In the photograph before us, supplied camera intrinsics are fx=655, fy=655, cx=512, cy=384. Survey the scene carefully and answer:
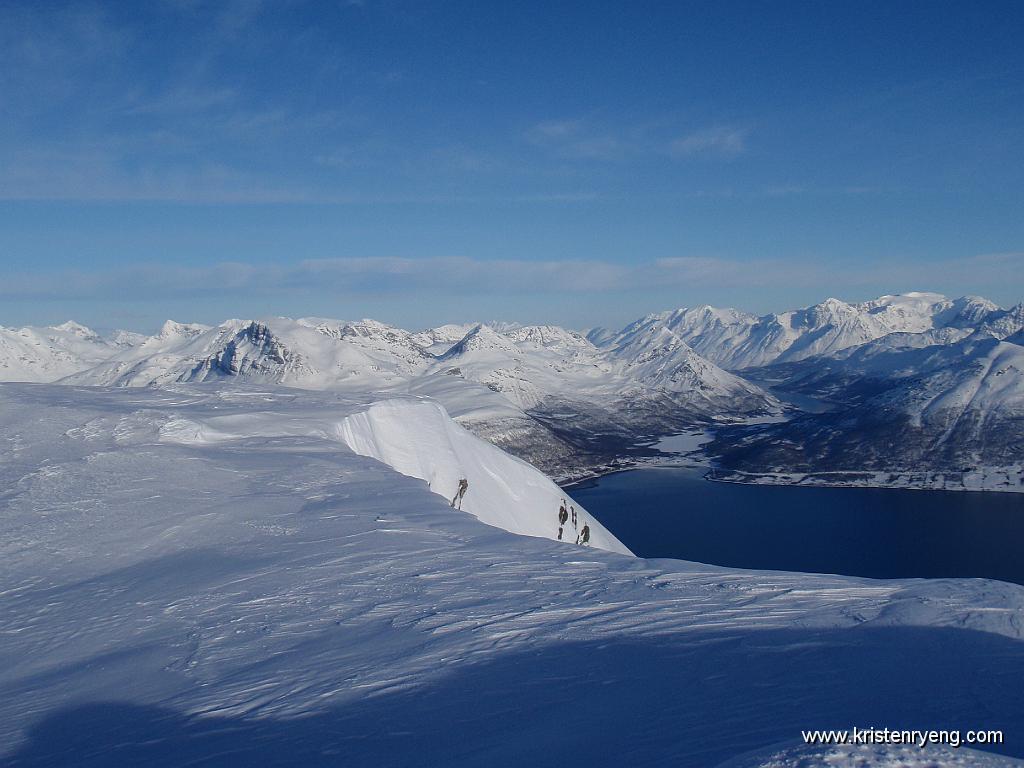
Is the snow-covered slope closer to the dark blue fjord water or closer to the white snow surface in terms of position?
the dark blue fjord water

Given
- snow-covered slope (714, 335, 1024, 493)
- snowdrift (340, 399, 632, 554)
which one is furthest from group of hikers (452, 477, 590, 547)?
snow-covered slope (714, 335, 1024, 493)

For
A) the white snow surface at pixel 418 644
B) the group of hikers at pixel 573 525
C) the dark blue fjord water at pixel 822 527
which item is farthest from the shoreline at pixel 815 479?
the white snow surface at pixel 418 644

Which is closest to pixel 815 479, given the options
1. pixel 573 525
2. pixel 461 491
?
pixel 573 525

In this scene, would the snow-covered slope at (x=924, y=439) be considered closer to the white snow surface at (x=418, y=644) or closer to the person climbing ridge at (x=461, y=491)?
the person climbing ridge at (x=461, y=491)

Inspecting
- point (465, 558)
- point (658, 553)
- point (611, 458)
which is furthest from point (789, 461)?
point (465, 558)

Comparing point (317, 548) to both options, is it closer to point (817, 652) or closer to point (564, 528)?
point (817, 652)

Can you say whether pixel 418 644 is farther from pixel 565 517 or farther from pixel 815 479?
pixel 815 479

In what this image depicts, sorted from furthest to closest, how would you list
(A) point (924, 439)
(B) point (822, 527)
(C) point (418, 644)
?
(A) point (924, 439), (B) point (822, 527), (C) point (418, 644)
